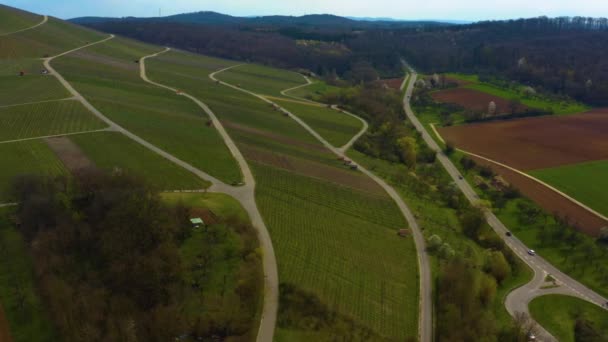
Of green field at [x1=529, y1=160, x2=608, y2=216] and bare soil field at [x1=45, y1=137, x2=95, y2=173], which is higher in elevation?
bare soil field at [x1=45, y1=137, x2=95, y2=173]

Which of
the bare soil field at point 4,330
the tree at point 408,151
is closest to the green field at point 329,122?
the tree at point 408,151

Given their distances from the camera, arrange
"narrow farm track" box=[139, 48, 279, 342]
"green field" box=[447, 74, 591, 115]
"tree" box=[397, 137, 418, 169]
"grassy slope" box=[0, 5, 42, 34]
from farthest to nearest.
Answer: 1. "grassy slope" box=[0, 5, 42, 34]
2. "green field" box=[447, 74, 591, 115]
3. "tree" box=[397, 137, 418, 169]
4. "narrow farm track" box=[139, 48, 279, 342]

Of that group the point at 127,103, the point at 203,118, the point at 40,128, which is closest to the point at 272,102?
the point at 203,118

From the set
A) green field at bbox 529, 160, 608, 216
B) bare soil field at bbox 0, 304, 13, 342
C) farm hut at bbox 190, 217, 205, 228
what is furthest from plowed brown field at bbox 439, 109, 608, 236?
bare soil field at bbox 0, 304, 13, 342

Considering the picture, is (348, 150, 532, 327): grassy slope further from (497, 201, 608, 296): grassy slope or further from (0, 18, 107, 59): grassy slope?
(0, 18, 107, 59): grassy slope

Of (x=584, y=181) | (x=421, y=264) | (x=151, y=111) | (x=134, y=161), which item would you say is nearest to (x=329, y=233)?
(x=421, y=264)

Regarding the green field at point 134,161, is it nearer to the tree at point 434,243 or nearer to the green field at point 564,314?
the tree at point 434,243

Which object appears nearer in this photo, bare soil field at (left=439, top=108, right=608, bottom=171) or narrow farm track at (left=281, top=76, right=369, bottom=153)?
narrow farm track at (left=281, top=76, right=369, bottom=153)

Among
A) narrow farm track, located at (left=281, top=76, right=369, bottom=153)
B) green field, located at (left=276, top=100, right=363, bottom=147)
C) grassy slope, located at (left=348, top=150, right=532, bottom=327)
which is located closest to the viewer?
grassy slope, located at (left=348, top=150, right=532, bottom=327)
